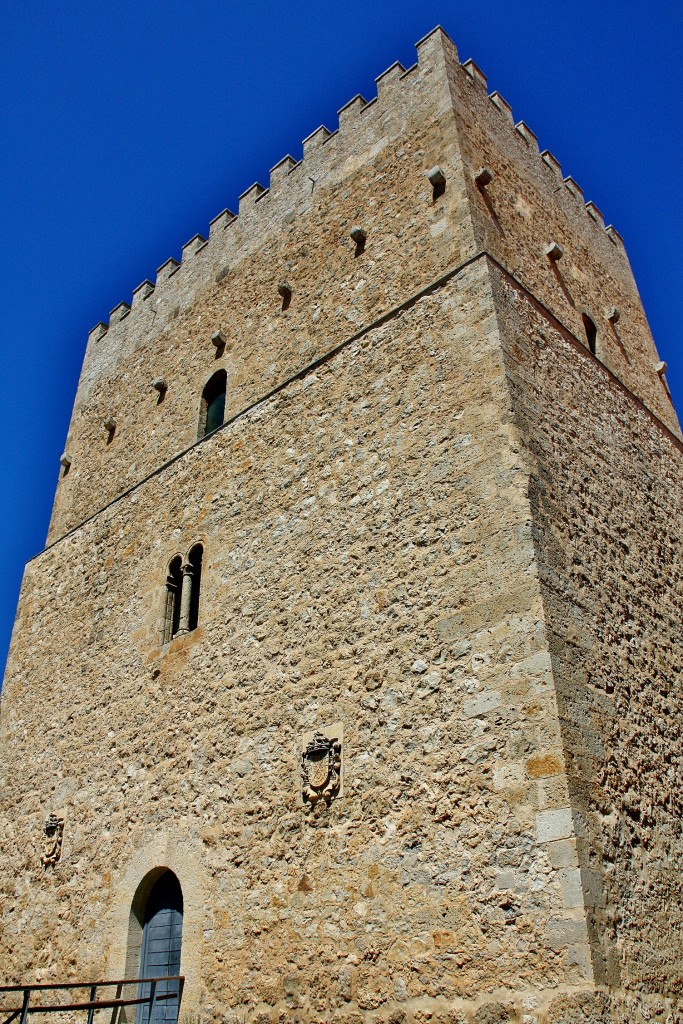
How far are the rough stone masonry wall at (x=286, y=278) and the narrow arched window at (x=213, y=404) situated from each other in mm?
110

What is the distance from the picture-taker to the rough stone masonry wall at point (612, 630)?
17.1ft

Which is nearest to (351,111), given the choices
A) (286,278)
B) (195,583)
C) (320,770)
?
(286,278)

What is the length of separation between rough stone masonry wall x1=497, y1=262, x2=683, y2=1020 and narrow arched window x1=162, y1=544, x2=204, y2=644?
3960mm

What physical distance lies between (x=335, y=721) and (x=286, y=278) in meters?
5.89

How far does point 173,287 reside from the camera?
12555mm

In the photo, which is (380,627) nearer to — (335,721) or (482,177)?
(335,721)

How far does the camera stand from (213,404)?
1067 cm

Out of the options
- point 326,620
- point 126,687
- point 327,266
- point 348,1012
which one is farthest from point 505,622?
point 327,266

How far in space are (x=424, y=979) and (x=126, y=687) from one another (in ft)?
15.6

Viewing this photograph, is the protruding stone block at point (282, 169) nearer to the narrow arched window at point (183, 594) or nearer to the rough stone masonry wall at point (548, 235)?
the rough stone masonry wall at point (548, 235)

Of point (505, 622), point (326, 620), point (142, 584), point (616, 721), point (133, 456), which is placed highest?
point (133, 456)

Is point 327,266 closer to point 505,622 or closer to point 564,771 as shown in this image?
point 505,622

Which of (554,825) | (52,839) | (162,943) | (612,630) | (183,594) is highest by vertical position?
(183,594)

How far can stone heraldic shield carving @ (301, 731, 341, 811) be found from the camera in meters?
6.41
